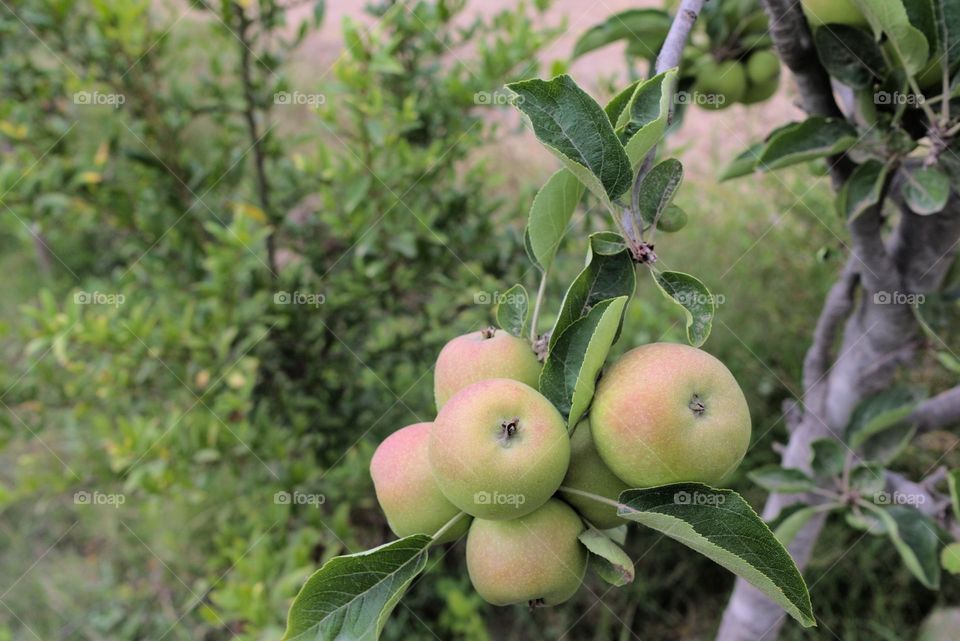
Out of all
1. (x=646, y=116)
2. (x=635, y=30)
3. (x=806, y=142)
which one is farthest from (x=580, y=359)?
(x=635, y=30)

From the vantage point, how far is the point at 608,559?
56 cm

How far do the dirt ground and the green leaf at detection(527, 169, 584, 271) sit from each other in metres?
2.15

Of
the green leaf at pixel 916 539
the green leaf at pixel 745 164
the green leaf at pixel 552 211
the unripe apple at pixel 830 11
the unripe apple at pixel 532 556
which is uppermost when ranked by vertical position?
the unripe apple at pixel 830 11

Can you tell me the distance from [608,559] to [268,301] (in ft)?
3.95

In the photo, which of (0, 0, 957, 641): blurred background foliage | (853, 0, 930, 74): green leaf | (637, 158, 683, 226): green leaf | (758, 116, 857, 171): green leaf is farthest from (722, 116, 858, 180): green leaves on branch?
(0, 0, 957, 641): blurred background foliage

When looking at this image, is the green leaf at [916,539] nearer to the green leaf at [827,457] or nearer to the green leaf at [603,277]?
the green leaf at [827,457]

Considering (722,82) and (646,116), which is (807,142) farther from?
(646,116)

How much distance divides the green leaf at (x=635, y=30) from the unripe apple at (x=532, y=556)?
0.76 meters

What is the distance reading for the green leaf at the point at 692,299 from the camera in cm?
58

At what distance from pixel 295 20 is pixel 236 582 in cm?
406

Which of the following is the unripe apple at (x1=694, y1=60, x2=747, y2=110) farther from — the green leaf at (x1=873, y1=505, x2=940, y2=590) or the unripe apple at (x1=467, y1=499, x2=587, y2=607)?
the unripe apple at (x1=467, y1=499, x2=587, y2=607)

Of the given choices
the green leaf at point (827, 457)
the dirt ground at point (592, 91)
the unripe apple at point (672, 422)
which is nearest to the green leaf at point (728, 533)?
the unripe apple at point (672, 422)

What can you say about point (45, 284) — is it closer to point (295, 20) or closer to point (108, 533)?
point (108, 533)

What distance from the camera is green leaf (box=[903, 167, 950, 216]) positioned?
87 cm
